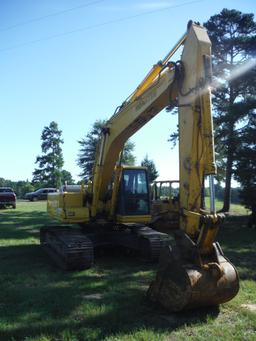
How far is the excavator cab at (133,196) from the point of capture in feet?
36.4

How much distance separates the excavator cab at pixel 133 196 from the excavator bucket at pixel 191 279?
435cm

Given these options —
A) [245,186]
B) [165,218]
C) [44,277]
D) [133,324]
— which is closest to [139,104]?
[44,277]

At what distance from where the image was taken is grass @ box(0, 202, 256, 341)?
Answer: 18.5 ft

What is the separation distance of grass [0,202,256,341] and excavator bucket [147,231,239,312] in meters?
0.22

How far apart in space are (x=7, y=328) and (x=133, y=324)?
1.66m

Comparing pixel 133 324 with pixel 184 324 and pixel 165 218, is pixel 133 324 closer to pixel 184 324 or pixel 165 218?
pixel 184 324

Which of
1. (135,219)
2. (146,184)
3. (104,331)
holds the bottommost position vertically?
(104,331)

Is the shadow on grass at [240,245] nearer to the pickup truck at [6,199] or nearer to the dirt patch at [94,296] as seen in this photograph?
the dirt patch at [94,296]

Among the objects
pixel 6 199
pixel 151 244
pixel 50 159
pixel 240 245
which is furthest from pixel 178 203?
pixel 50 159

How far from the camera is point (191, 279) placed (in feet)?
19.9

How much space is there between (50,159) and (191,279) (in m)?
64.7

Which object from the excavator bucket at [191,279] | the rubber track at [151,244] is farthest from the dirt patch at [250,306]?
the rubber track at [151,244]

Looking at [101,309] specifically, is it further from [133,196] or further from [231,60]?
[231,60]

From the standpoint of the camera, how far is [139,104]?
9.02m
